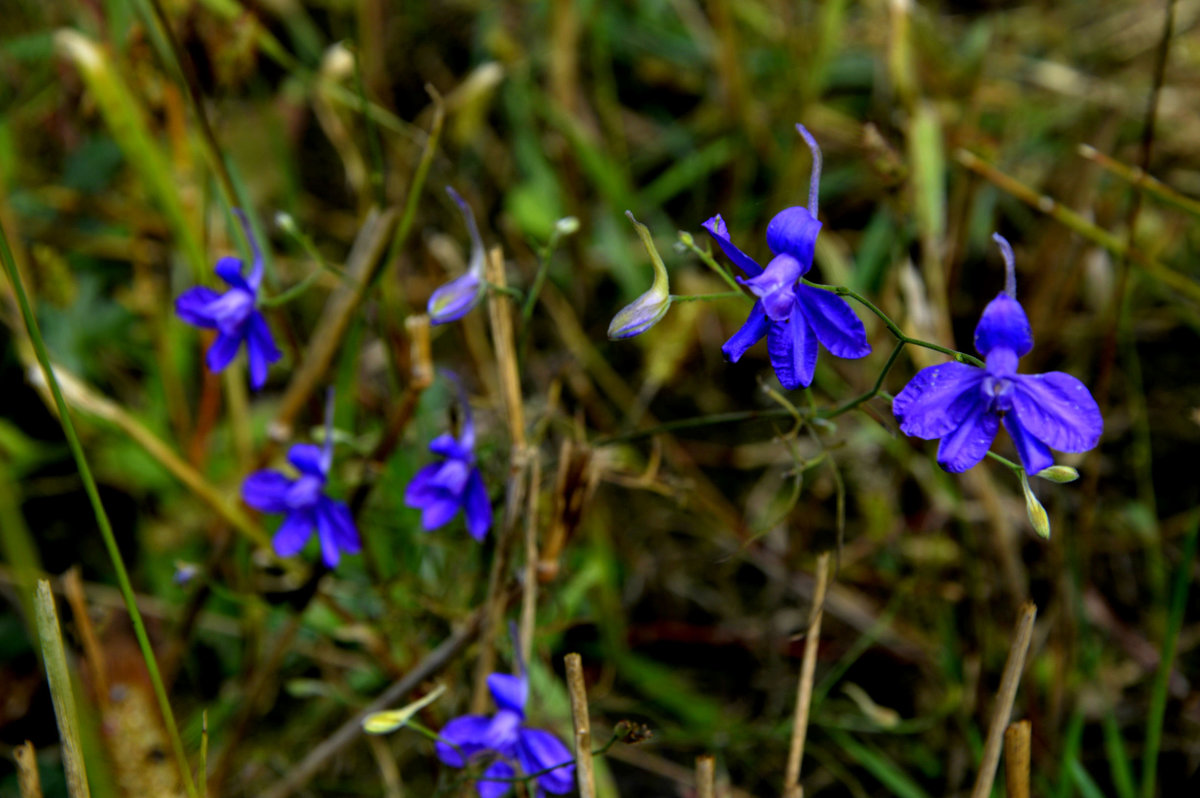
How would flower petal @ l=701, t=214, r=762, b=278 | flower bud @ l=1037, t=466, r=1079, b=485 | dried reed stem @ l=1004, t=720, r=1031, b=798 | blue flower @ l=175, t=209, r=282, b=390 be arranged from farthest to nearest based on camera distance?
1. blue flower @ l=175, t=209, r=282, b=390
2. dried reed stem @ l=1004, t=720, r=1031, b=798
3. flower bud @ l=1037, t=466, r=1079, b=485
4. flower petal @ l=701, t=214, r=762, b=278

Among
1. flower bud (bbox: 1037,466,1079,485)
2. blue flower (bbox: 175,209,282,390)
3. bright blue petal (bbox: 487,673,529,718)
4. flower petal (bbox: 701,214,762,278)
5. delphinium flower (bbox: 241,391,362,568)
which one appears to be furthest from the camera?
delphinium flower (bbox: 241,391,362,568)

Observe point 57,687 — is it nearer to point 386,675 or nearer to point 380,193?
point 386,675

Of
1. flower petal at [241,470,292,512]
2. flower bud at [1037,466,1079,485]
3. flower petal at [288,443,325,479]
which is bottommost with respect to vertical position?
flower petal at [241,470,292,512]

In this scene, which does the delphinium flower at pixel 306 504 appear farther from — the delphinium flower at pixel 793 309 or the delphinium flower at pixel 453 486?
the delphinium flower at pixel 793 309

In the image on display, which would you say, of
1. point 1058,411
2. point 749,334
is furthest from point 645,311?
point 1058,411

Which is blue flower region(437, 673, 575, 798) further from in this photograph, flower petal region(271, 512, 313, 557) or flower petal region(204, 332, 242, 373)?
flower petal region(204, 332, 242, 373)

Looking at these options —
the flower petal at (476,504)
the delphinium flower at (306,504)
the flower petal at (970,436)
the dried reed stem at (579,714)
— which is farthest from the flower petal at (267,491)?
the flower petal at (970,436)

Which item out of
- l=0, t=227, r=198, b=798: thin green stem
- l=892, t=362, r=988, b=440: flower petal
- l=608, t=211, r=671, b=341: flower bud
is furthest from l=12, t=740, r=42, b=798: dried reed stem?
l=892, t=362, r=988, b=440: flower petal
